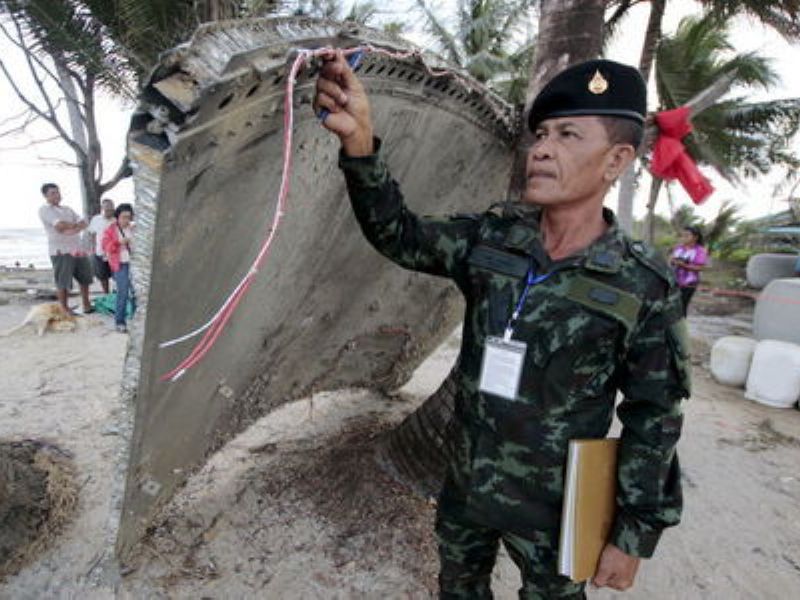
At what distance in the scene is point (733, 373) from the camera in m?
5.98

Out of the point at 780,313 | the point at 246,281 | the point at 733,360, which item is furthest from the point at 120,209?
the point at 780,313

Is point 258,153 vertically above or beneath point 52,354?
above

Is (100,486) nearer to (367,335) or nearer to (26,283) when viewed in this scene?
(367,335)

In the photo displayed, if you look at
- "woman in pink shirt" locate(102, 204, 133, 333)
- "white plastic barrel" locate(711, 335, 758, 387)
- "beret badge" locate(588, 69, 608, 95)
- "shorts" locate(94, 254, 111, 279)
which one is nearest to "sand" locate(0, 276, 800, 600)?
"beret badge" locate(588, 69, 608, 95)

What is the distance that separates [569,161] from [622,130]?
0.57 feet

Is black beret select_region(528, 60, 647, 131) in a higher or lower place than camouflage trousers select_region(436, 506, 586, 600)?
higher

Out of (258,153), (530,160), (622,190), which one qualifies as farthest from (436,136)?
(622,190)

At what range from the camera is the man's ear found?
140 centimetres

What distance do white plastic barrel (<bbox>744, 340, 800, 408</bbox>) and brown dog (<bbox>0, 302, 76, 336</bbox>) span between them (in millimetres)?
7811

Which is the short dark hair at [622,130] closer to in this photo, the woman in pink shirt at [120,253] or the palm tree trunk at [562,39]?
the palm tree trunk at [562,39]

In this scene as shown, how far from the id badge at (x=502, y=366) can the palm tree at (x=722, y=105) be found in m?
13.6

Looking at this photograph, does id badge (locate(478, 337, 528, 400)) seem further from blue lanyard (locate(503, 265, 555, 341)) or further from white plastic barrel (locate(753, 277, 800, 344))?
white plastic barrel (locate(753, 277, 800, 344))

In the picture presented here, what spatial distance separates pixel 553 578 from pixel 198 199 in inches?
58.1

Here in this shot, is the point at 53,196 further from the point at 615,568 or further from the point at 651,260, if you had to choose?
the point at 615,568
